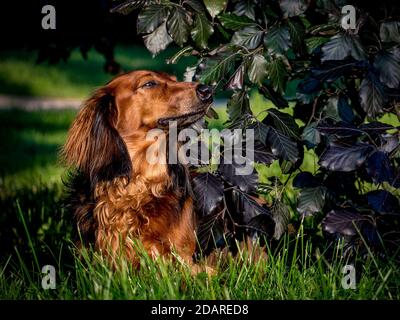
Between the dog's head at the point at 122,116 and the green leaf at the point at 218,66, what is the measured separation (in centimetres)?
34

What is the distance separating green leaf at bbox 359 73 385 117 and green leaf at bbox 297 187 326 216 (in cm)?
46

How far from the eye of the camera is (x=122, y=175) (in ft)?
11.9

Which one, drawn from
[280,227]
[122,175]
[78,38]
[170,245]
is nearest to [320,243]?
[280,227]

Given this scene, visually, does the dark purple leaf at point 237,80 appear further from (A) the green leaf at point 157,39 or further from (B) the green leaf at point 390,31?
(B) the green leaf at point 390,31

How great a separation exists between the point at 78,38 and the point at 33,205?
4.26 ft

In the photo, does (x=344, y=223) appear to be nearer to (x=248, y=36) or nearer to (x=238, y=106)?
(x=238, y=106)

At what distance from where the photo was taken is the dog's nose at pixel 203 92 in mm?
3404

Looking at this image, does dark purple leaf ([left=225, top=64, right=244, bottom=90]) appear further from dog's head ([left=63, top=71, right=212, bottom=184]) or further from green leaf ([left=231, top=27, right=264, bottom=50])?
dog's head ([left=63, top=71, right=212, bottom=184])

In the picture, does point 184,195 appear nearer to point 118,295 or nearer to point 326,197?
point 326,197

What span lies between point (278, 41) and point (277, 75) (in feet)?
0.53

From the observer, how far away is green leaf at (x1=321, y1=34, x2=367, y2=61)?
3.01m

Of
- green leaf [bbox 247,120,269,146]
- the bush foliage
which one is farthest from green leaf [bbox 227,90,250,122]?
green leaf [bbox 247,120,269,146]

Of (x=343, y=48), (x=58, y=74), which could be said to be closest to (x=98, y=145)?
(x=343, y=48)

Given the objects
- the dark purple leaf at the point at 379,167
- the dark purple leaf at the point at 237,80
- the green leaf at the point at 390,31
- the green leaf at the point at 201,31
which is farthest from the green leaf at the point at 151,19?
the dark purple leaf at the point at 379,167
